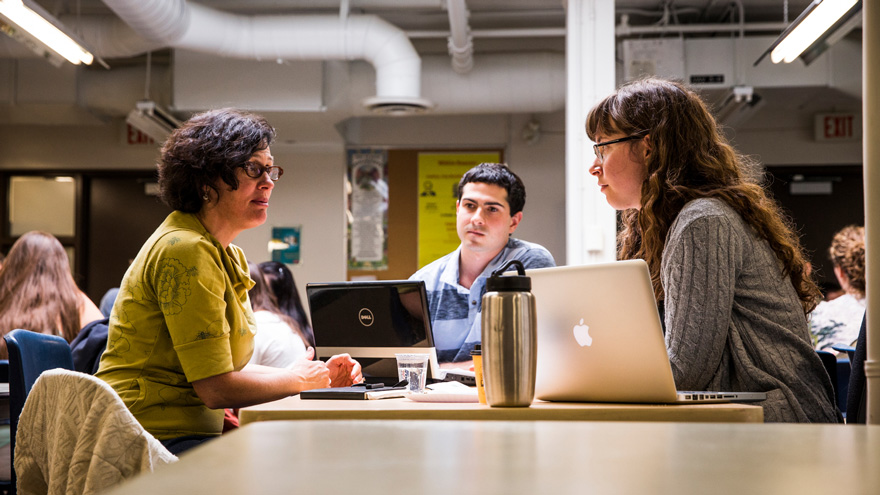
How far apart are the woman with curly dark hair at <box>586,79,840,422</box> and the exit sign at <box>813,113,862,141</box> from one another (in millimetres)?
5168

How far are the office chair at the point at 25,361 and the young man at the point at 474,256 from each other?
1.21m

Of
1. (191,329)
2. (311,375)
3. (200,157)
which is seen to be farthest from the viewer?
(200,157)

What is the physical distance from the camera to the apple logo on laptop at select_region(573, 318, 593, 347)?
4.56 ft

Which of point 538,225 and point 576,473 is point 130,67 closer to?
point 538,225

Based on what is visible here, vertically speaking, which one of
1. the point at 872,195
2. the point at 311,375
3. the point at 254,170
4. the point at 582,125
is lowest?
the point at 311,375

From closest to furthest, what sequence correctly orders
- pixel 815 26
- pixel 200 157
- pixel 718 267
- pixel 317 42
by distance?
pixel 718 267
pixel 200 157
pixel 815 26
pixel 317 42

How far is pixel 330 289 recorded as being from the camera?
212 cm

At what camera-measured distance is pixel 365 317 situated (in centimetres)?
210

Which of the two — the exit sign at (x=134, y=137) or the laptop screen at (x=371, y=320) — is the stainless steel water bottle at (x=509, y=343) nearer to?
the laptop screen at (x=371, y=320)

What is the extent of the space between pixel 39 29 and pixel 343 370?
3027 millimetres

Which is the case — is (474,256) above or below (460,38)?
below

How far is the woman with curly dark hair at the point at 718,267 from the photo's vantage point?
1540 mm

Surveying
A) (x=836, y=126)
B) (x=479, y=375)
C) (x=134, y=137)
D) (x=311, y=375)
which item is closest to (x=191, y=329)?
(x=311, y=375)

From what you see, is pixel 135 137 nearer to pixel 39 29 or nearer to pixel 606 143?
pixel 39 29
